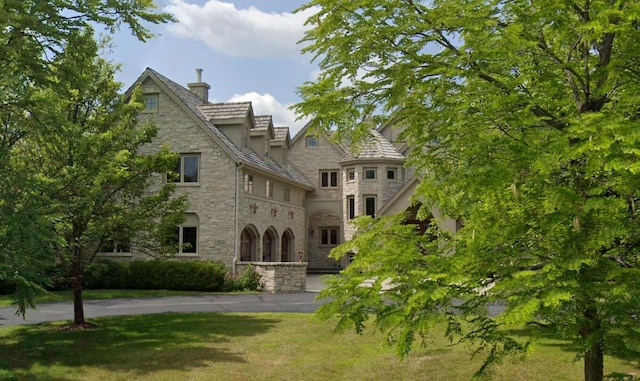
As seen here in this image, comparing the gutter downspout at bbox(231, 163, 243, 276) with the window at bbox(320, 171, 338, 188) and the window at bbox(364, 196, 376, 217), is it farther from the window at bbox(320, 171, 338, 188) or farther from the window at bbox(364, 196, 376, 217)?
the window at bbox(320, 171, 338, 188)

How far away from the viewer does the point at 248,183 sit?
29031 mm

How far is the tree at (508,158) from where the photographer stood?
4262 mm

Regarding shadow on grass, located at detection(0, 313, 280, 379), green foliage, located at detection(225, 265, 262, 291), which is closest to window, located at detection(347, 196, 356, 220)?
green foliage, located at detection(225, 265, 262, 291)

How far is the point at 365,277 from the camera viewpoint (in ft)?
15.7

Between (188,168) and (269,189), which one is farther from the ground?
(188,168)

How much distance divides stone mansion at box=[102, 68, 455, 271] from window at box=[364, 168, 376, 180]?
7 centimetres

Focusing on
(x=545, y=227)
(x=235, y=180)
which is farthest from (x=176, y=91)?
(x=545, y=227)

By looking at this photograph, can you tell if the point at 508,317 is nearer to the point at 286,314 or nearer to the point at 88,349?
the point at 88,349

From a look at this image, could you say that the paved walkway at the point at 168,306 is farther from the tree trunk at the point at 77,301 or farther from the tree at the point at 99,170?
the tree at the point at 99,170

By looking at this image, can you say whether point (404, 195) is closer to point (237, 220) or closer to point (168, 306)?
point (237, 220)

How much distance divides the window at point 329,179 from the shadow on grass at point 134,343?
79.5 feet

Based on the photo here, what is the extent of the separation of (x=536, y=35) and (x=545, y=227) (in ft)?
7.29

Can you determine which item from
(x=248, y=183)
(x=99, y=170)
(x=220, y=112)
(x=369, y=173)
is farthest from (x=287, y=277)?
(x=369, y=173)

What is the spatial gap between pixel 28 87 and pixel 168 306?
11.5 metres
